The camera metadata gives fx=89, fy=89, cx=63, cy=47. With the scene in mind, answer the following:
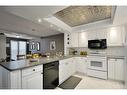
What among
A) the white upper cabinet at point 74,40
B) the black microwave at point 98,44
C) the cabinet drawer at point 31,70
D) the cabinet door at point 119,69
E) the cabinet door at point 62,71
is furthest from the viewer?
the white upper cabinet at point 74,40

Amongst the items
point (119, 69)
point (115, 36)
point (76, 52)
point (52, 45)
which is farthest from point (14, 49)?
point (119, 69)

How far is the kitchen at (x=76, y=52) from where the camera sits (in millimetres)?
1890

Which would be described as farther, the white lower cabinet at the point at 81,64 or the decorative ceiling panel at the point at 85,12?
the white lower cabinet at the point at 81,64

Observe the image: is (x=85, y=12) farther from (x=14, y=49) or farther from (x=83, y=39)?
(x=14, y=49)

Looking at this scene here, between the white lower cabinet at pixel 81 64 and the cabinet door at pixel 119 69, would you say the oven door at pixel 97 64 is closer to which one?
the white lower cabinet at pixel 81 64

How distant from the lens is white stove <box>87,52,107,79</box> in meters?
3.28

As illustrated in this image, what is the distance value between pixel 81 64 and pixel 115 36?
172cm

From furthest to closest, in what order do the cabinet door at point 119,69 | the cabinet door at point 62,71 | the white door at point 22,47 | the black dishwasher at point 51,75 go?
the white door at point 22,47 < the cabinet door at point 119,69 < the cabinet door at point 62,71 < the black dishwasher at point 51,75

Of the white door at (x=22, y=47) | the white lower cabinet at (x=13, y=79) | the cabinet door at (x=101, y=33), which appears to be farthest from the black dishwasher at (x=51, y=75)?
the white door at (x=22, y=47)

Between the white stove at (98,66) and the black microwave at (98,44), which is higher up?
the black microwave at (98,44)

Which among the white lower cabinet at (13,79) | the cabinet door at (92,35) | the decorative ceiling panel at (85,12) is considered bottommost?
the white lower cabinet at (13,79)

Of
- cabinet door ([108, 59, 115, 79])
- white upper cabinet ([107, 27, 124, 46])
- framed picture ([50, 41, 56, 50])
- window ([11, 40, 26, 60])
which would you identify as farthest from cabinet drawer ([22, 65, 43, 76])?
window ([11, 40, 26, 60])
